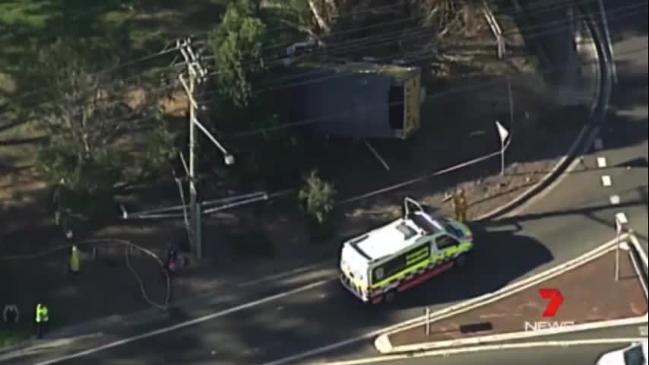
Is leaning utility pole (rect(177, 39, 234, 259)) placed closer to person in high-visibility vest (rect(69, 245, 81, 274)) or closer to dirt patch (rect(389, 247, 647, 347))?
person in high-visibility vest (rect(69, 245, 81, 274))

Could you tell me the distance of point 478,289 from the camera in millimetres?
23516

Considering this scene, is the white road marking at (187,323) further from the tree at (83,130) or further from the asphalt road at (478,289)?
the tree at (83,130)

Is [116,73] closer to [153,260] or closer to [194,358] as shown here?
[153,260]

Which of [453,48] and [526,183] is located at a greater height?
[453,48]

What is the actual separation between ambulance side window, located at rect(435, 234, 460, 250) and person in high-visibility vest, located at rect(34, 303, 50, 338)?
6.36m

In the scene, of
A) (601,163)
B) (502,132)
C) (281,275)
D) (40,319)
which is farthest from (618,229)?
(40,319)

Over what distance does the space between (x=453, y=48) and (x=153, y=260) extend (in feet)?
24.7

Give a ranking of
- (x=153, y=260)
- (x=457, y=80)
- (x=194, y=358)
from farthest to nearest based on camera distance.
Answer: (x=457, y=80) < (x=153, y=260) < (x=194, y=358)

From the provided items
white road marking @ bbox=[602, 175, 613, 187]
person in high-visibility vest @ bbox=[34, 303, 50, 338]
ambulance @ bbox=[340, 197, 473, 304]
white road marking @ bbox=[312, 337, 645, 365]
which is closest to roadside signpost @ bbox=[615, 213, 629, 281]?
white road marking @ bbox=[602, 175, 613, 187]

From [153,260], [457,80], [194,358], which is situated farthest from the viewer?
[457,80]

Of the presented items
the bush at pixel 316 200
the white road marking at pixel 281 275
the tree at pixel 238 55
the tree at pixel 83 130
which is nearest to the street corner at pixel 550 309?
the white road marking at pixel 281 275

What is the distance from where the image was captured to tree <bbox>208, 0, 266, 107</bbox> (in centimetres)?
2394

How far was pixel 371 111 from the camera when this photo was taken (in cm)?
2548

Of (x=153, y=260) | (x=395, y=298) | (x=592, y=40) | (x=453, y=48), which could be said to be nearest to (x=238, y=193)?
(x=153, y=260)
